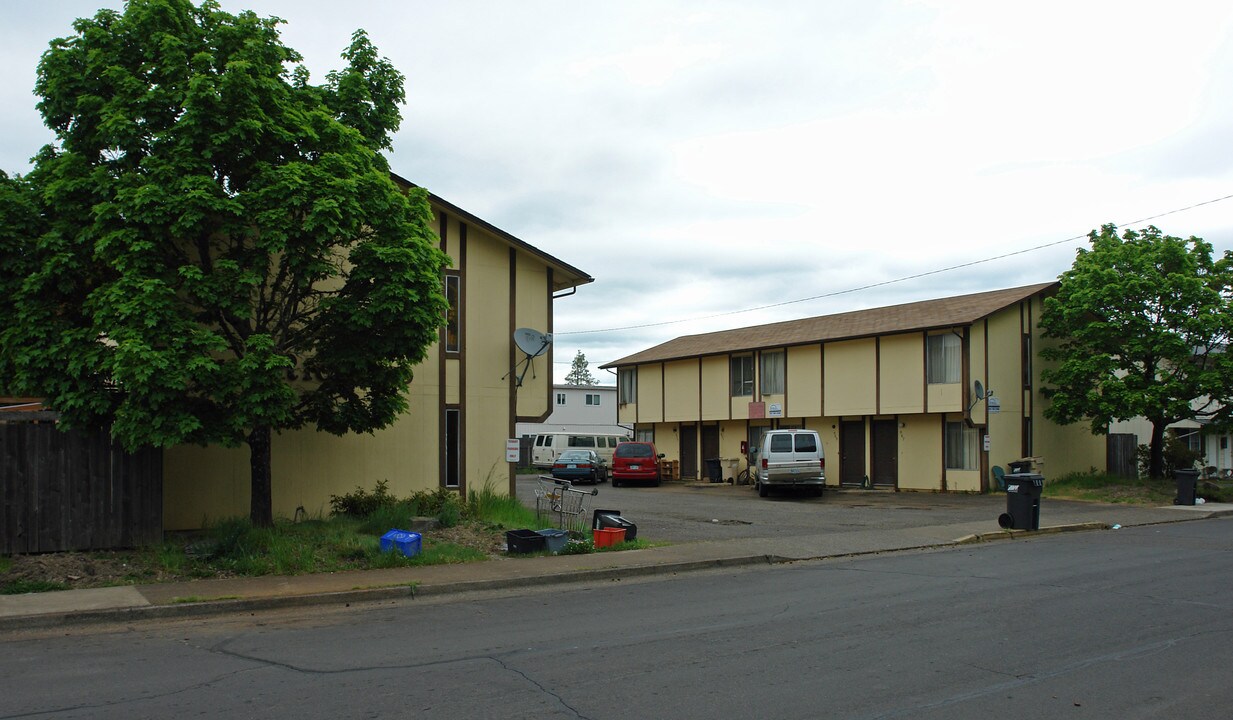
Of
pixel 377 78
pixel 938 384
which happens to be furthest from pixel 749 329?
pixel 377 78

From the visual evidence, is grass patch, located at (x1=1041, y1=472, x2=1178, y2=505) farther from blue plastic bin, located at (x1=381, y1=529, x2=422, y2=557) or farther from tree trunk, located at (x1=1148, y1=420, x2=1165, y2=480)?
blue plastic bin, located at (x1=381, y1=529, x2=422, y2=557)

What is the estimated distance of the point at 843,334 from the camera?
107ft

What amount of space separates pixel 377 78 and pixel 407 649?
9.81 m

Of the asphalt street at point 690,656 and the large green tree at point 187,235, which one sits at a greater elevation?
the large green tree at point 187,235

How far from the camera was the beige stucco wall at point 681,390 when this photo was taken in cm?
3906

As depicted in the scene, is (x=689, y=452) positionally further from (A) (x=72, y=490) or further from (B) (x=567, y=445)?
(A) (x=72, y=490)

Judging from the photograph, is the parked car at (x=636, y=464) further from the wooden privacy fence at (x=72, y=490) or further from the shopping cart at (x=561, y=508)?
the wooden privacy fence at (x=72, y=490)

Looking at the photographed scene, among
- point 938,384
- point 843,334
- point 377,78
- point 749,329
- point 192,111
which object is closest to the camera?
point 192,111

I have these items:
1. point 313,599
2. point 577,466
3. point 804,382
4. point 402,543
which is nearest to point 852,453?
point 804,382

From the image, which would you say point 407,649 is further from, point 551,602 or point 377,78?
point 377,78

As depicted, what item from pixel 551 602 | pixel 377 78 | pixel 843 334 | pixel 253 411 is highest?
pixel 377 78

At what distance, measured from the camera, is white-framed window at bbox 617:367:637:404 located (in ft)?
140

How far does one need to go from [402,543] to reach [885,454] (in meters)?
22.5

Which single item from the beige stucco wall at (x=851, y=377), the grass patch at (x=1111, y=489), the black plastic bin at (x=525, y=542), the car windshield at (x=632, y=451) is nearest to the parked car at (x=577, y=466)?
the car windshield at (x=632, y=451)
